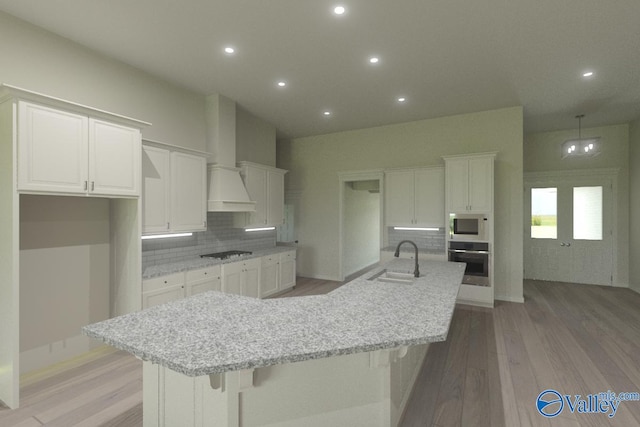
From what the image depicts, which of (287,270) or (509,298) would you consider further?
(287,270)

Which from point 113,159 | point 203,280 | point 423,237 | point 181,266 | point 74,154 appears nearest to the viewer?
point 74,154

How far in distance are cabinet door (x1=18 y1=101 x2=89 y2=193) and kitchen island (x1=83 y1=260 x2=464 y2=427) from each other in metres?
1.68

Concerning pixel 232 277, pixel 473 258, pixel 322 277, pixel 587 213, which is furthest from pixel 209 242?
pixel 587 213

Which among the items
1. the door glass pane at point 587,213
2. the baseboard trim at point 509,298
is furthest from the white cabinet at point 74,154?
the door glass pane at point 587,213

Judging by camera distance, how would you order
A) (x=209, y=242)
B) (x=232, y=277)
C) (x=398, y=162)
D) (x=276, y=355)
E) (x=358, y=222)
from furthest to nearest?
(x=358, y=222) → (x=398, y=162) → (x=209, y=242) → (x=232, y=277) → (x=276, y=355)

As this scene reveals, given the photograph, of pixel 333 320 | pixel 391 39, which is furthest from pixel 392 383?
pixel 391 39

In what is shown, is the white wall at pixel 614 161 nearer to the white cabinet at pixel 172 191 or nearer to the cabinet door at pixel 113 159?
the white cabinet at pixel 172 191

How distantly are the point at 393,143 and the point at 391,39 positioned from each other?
3019mm

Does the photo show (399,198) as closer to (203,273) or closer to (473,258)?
(473,258)

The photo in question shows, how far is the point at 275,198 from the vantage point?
563cm

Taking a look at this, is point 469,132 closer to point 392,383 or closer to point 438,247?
point 438,247

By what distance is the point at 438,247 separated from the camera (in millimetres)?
5453

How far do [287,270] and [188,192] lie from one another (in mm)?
2398

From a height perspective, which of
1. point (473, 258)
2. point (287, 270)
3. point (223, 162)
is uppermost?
point (223, 162)
